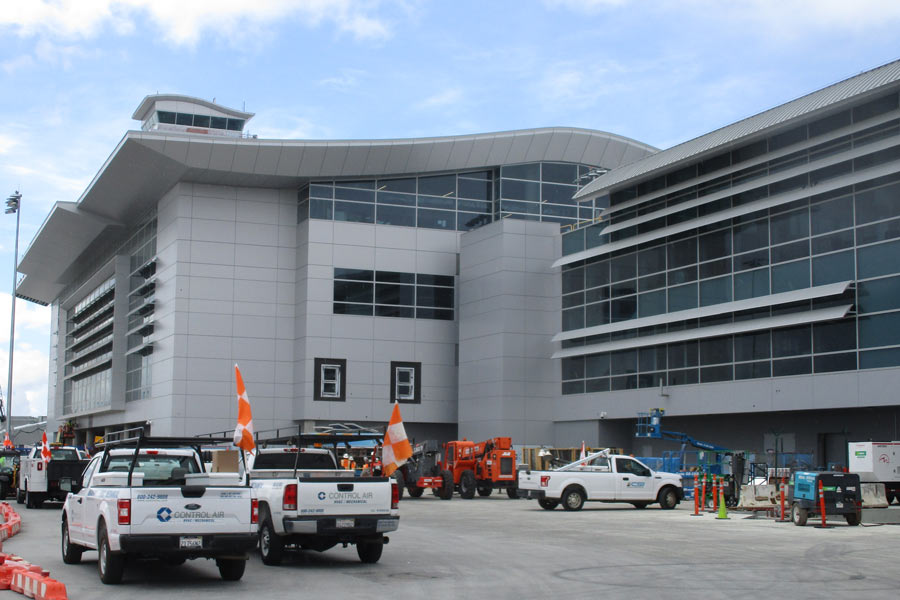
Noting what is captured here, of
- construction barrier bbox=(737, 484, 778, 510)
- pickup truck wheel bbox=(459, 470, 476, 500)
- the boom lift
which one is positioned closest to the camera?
construction barrier bbox=(737, 484, 778, 510)

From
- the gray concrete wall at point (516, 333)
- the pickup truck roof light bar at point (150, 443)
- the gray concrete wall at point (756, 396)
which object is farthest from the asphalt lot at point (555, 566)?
the gray concrete wall at point (516, 333)

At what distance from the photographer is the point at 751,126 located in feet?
137

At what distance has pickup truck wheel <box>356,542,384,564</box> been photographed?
16062 mm

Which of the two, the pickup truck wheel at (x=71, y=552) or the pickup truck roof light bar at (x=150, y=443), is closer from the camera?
the pickup truck roof light bar at (x=150, y=443)

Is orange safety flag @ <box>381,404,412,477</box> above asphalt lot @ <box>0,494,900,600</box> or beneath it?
above

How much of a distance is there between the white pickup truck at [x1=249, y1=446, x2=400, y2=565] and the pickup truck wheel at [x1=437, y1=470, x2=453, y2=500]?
22.1 metres

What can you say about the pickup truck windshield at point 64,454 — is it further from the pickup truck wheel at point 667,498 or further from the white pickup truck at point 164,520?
the white pickup truck at point 164,520

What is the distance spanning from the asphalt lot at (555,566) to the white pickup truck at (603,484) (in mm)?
Answer: 7252

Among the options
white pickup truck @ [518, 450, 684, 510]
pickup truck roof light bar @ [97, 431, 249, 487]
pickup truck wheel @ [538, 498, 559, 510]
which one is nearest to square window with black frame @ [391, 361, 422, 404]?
white pickup truck @ [518, 450, 684, 510]

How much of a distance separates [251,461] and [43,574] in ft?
25.9

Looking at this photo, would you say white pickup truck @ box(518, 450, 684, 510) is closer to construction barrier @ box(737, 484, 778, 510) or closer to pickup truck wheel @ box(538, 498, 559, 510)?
pickup truck wheel @ box(538, 498, 559, 510)

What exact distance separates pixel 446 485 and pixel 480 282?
18.8 meters

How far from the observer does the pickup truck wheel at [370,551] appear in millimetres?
16062

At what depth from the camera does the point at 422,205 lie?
5841 cm
